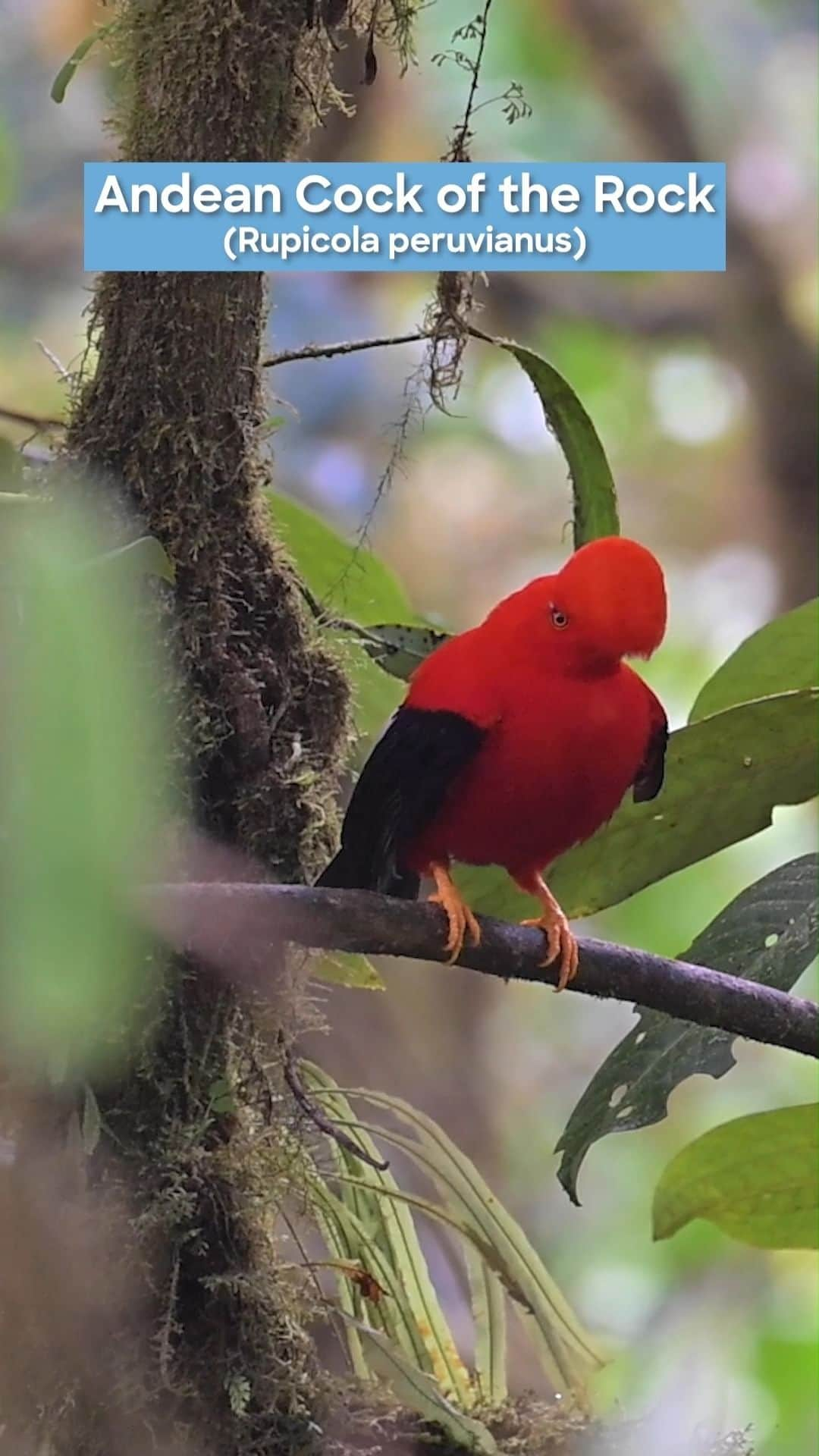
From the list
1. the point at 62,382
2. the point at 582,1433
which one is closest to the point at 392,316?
the point at 62,382

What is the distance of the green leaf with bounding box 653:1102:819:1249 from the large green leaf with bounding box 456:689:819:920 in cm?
23

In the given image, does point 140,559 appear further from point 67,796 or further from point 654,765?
point 654,765

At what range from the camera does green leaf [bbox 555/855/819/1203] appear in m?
1.13

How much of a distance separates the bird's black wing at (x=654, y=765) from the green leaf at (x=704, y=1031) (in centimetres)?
14

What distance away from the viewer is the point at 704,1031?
3.80 ft

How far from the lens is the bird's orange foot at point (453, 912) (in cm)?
99

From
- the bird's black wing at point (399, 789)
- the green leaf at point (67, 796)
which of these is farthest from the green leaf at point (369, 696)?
the green leaf at point (67, 796)

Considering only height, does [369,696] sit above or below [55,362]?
below

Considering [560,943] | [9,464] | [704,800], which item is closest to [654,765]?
[704,800]

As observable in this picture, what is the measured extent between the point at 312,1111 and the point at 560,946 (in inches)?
8.9

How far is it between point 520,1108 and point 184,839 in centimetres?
150

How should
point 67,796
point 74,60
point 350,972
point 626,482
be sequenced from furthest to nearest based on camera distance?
point 626,482 → point 350,972 → point 74,60 → point 67,796

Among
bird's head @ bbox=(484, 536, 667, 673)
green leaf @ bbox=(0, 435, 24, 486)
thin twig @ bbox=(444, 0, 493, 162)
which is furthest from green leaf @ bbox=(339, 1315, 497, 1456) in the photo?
thin twig @ bbox=(444, 0, 493, 162)

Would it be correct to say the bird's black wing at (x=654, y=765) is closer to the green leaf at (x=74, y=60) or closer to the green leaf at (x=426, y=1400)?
the green leaf at (x=426, y=1400)
